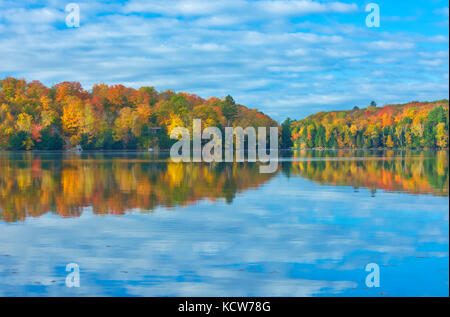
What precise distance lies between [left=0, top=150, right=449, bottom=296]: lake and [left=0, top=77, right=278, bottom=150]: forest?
226 ft

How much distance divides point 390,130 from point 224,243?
434ft

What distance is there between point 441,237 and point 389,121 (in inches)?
5718

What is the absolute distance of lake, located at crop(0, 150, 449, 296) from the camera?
681 cm

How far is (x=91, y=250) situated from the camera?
871 centimetres

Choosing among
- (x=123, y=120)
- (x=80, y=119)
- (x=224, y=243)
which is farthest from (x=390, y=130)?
(x=224, y=243)

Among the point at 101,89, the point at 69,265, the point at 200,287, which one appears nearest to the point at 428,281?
the point at 200,287

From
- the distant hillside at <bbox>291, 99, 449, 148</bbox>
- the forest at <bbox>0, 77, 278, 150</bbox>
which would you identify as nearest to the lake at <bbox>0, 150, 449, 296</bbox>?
the forest at <bbox>0, 77, 278, 150</bbox>

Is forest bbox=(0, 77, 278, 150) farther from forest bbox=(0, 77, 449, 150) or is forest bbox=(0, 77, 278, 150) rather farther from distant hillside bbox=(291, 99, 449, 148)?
distant hillside bbox=(291, 99, 449, 148)

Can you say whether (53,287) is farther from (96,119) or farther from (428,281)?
(96,119)

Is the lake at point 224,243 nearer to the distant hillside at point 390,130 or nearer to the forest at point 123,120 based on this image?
the forest at point 123,120

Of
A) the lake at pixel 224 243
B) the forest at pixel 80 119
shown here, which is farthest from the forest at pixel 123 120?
the lake at pixel 224 243

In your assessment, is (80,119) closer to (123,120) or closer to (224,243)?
(123,120)

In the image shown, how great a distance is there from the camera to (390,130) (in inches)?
5295

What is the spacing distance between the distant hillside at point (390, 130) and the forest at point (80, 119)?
4151 cm
